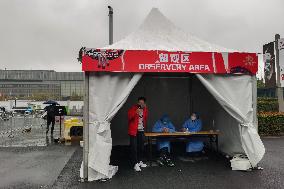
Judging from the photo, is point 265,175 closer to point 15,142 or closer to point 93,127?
point 93,127

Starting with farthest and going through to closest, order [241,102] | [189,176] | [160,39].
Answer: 1. [160,39]
2. [241,102]
3. [189,176]

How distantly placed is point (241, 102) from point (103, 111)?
322 cm

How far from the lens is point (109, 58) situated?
697 cm

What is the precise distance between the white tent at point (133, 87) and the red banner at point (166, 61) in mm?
218

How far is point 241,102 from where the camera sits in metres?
7.65

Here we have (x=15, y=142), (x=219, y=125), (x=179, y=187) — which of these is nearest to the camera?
(x=179, y=187)

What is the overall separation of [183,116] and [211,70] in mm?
3867

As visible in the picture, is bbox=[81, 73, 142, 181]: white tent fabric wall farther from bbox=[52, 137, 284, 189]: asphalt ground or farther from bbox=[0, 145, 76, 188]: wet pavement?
bbox=[0, 145, 76, 188]: wet pavement

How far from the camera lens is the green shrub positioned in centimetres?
1355

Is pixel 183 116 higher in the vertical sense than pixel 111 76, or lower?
lower

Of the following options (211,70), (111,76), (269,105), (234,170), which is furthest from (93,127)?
(269,105)

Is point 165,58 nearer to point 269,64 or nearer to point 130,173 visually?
point 130,173

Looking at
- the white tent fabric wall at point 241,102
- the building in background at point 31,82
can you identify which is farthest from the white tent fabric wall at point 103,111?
the building in background at point 31,82

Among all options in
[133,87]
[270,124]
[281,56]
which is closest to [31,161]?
[133,87]
